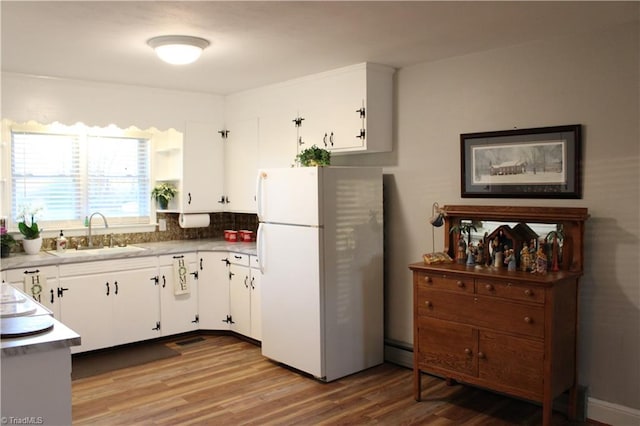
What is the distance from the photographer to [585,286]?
3361 mm

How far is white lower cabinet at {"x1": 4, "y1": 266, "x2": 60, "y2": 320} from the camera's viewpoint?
4195mm

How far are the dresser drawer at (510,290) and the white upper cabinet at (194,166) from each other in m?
3.11

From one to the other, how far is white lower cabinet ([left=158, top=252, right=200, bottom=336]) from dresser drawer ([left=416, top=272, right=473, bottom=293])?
238 centimetres

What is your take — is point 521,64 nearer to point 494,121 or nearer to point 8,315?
point 494,121

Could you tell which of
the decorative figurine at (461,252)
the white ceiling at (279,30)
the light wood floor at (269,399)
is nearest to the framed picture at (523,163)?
the decorative figurine at (461,252)

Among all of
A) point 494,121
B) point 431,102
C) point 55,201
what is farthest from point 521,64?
point 55,201

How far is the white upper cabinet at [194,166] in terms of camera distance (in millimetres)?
5414

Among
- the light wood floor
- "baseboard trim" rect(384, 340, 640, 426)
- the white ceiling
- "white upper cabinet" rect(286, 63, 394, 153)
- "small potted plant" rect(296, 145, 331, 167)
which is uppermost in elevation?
the white ceiling

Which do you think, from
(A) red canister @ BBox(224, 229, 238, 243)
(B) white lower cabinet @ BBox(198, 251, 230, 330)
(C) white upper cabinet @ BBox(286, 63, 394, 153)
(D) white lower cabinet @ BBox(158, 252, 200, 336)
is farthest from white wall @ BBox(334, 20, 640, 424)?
(D) white lower cabinet @ BBox(158, 252, 200, 336)

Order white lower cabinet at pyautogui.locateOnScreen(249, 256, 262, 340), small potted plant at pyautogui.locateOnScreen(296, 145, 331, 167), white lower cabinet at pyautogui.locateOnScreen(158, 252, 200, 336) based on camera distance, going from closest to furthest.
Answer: small potted plant at pyautogui.locateOnScreen(296, 145, 331, 167) < white lower cabinet at pyautogui.locateOnScreen(249, 256, 262, 340) < white lower cabinet at pyautogui.locateOnScreen(158, 252, 200, 336)

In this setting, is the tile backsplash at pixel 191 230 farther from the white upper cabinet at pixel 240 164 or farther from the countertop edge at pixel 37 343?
the countertop edge at pixel 37 343

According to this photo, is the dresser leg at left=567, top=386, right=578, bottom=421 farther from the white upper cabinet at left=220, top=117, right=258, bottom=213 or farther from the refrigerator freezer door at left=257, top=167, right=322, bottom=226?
the white upper cabinet at left=220, top=117, right=258, bottom=213

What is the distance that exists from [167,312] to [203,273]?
0.48m

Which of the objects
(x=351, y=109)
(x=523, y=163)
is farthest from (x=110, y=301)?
(x=523, y=163)
